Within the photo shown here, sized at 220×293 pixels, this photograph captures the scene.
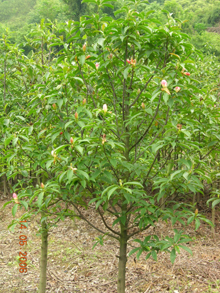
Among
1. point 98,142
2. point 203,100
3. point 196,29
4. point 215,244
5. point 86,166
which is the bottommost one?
point 215,244

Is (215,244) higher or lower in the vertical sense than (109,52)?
lower

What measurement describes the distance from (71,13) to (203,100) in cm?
2385

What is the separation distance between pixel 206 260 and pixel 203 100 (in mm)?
3162

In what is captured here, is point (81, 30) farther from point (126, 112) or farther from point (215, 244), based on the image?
point (215, 244)

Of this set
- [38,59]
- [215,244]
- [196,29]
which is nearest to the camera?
[38,59]

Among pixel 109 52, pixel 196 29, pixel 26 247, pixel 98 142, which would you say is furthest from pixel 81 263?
pixel 196 29

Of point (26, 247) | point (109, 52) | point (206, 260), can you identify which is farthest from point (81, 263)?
point (109, 52)

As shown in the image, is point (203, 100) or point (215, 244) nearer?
point (203, 100)

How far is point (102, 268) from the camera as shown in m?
4.05

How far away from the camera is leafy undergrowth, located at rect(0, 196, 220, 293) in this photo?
135 inches

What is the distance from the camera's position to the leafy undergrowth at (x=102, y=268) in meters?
3.43

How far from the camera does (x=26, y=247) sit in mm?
4922

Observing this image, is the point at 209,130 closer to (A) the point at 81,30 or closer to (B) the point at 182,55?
(B) the point at 182,55

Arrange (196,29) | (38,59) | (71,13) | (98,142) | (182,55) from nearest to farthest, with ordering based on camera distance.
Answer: (98,142) → (182,55) → (38,59) → (71,13) → (196,29)
